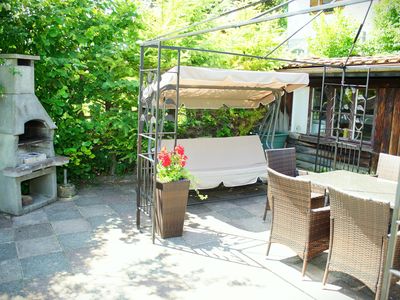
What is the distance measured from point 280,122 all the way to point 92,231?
242 inches

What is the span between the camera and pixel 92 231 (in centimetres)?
478

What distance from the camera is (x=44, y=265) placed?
3.81 m

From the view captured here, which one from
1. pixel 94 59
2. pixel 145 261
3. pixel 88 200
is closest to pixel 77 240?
pixel 145 261

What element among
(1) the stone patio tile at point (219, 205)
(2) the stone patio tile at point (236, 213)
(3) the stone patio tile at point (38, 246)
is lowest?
(3) the stone patio tile at point (38, 246)

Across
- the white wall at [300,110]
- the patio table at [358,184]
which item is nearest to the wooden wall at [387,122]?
the white wall at [300,110]

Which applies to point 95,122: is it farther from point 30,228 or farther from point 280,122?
point 280,122

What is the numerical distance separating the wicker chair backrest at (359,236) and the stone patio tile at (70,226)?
313cm

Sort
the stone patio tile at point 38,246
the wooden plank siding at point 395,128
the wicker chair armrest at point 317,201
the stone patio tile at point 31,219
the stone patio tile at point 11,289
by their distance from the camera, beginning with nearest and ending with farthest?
1. the stone patio tile at point 11,289
2. the stone patio tile at point 38,246
3. the wicker chair armrest at point 317,201
4. the stone patio tile at point 31,219
5. the wooden plank siding at point 395,128

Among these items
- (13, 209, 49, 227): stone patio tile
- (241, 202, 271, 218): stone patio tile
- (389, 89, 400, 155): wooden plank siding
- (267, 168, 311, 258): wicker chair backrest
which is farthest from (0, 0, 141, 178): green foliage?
(389, 89, 400, 155): wooden plank siding

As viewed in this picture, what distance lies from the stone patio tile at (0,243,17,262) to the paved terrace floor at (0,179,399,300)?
1 centimetres

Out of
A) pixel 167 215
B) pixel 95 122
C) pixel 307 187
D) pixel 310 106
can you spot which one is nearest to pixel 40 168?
pixel 95 122

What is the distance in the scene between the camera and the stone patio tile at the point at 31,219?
16.3 feet

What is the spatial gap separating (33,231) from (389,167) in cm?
464

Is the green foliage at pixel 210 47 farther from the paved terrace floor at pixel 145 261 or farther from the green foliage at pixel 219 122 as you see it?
the paved terrace floor at pixel 145 261
